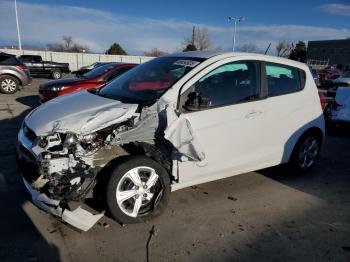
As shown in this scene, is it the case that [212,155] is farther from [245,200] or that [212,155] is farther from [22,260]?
[22,260]

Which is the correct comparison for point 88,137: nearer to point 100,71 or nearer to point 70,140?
point 70,140

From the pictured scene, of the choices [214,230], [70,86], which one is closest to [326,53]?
[70,86]

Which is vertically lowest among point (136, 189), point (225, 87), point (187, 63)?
point (136, 189)

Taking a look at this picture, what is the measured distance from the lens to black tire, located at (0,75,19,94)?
44.2 ft

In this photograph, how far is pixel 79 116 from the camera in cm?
365

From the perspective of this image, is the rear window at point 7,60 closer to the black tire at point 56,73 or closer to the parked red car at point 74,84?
the parked red car at point 74,84

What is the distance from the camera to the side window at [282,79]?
461 centimetres

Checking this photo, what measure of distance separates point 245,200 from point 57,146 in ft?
7.82

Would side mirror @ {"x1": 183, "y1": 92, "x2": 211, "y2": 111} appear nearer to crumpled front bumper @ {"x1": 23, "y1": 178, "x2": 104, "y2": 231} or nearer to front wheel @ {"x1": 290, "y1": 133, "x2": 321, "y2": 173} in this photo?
→ crumpled front bumper @ {"x1": 23, "y1": 178, "x2": 104, "y2": 231}

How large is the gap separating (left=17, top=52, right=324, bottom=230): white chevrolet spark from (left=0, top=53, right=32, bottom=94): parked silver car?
10.4 metres

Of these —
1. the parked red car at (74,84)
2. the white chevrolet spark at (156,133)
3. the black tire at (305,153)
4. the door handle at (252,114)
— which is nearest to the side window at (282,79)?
the white chevrolet spark at (156,133)

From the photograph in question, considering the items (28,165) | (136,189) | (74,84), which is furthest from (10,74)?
(136,189)

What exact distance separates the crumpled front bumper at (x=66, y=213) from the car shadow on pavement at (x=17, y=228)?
0.92 feet

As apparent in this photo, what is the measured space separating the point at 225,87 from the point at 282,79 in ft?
3.51
